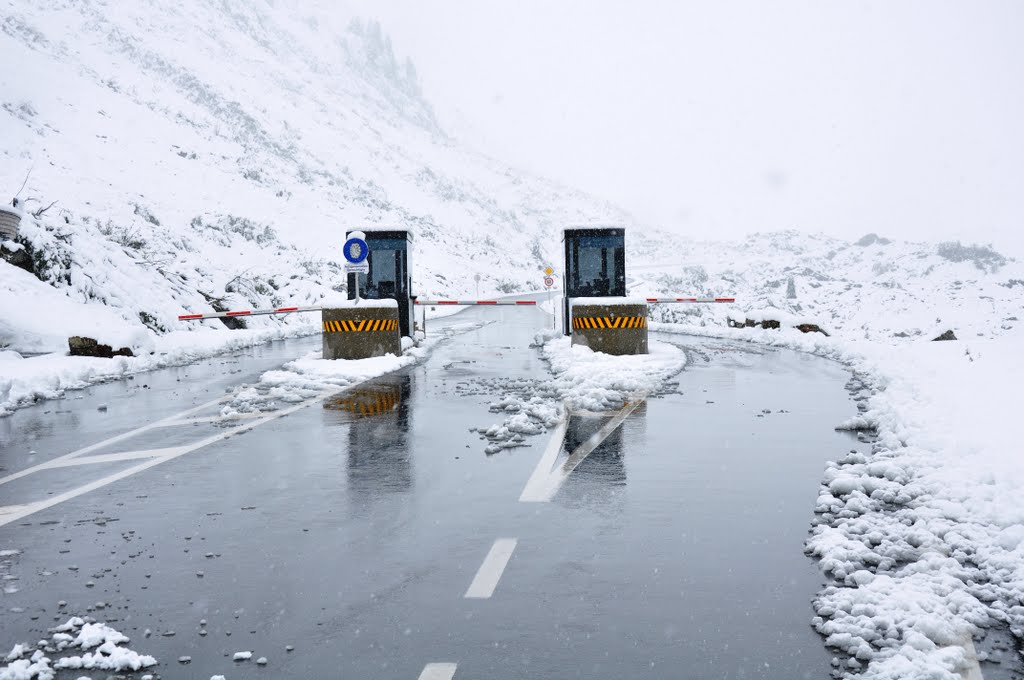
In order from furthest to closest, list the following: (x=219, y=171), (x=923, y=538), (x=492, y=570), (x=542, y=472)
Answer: (x=219, y=171), (x=542, y=472), (x=923, y=538), (x=492, y=570)

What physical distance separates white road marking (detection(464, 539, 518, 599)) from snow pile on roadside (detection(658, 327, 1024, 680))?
1.73 metres

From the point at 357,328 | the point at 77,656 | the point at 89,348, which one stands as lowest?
the point at 77,656

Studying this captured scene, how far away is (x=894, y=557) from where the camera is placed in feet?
16.8

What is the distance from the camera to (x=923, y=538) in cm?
536

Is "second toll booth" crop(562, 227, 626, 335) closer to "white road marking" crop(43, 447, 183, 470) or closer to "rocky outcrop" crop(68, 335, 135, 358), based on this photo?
"rocky outcrop" crop(68, 335, 135, 358)

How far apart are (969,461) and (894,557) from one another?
251 cm

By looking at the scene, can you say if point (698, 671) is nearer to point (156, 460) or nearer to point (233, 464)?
point (233, 464)

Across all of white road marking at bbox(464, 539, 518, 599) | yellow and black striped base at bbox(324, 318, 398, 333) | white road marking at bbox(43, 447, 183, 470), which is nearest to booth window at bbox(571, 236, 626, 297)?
yellow and black striped base at bbox(324, 318, 398, 333)

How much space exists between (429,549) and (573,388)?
24.3 feet

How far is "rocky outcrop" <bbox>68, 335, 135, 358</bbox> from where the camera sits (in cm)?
1683

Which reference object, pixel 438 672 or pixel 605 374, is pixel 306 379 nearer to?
pixel 605 374

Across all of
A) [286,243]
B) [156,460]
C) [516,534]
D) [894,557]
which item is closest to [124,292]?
[156,460]

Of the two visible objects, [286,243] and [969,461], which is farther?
[286,243]

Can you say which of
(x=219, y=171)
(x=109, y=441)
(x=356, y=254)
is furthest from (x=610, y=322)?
(x=219, y=171)
